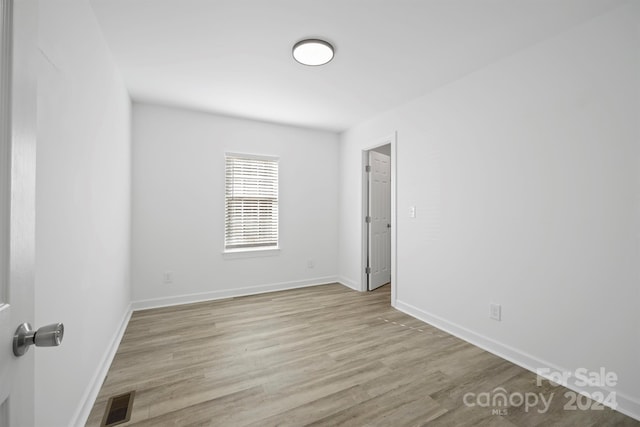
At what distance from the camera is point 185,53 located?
2305 mm

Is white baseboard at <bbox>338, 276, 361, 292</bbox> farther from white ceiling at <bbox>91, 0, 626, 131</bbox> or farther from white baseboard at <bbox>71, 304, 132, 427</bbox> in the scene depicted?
white baseboard at <bbox>71, 304, 132, 427</bbox>

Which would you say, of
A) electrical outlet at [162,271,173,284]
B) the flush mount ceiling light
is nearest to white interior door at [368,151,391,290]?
the flush mount ceiling light

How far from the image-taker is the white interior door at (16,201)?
556 millimetres

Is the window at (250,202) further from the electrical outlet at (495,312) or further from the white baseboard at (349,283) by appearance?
the electrical outlet at (495,312)

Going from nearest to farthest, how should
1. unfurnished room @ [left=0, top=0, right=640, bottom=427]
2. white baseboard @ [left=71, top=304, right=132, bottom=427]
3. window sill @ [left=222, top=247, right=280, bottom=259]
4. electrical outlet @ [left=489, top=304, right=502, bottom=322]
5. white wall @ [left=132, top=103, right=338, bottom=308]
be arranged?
unfurnished room @ [left=0, top=0, right=640, bottom=427] → white baseboard @ [left=71, top=304, right=132, bottom=427] → electrical outlet @ [left=489, top=304, right=502, bottom=322] → white wall @ [left=132, top=103, right=338, bottom=308] → window sill @ [left=222, top=247, right=280, bottom=259]

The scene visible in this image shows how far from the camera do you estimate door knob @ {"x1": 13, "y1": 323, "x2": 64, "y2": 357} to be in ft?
1.92

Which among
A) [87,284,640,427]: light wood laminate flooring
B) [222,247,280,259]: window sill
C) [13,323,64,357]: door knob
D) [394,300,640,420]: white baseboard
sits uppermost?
[13,323,64,357]: door knob

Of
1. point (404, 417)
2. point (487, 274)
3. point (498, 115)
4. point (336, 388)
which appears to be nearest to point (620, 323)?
point (487, 274)

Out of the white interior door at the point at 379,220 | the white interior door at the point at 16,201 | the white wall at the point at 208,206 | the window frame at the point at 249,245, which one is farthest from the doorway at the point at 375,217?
the white interior door at the point at 16,201

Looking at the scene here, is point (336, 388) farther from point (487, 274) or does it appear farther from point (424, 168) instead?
point (424, 168)

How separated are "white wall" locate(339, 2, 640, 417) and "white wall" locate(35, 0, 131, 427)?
2.94 metres

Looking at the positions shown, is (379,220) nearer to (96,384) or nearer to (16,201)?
(96,384)

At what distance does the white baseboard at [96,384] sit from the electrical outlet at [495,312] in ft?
9.78

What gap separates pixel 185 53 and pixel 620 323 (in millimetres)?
3663
